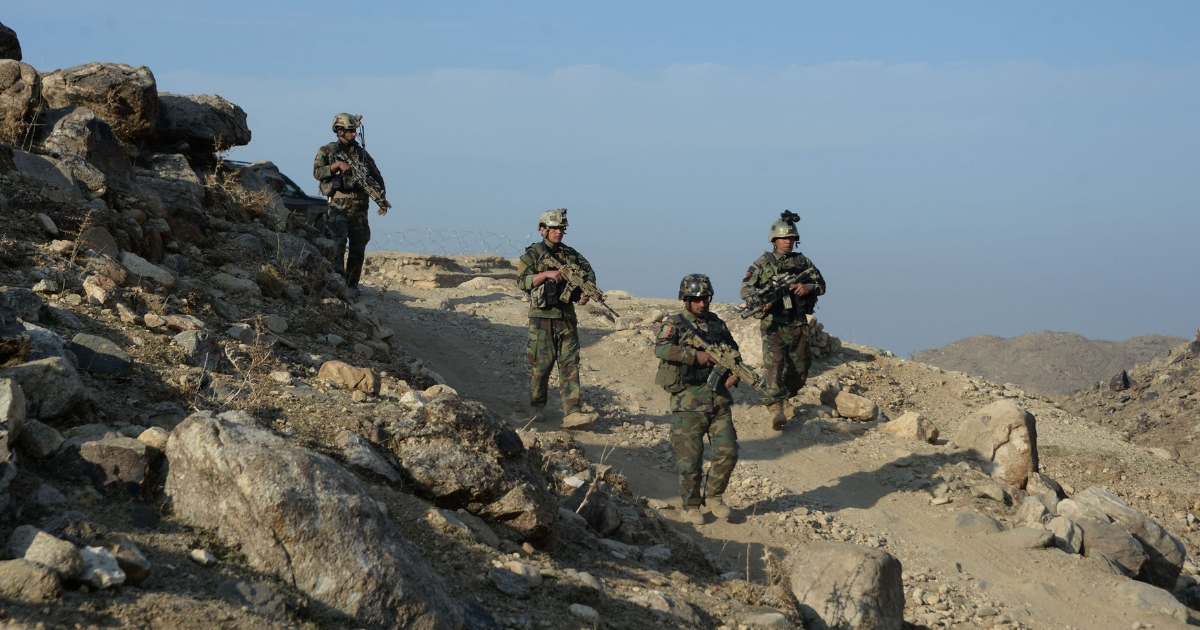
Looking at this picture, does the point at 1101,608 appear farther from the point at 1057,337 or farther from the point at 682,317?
the point at 1057,337

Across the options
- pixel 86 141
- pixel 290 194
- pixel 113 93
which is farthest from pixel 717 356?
pixel 290 194

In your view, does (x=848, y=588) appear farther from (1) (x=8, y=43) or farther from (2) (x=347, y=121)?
(1) (x=8, y=43)

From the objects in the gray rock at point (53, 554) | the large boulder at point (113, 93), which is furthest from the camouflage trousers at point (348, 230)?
the gray rock at point (53, 554)

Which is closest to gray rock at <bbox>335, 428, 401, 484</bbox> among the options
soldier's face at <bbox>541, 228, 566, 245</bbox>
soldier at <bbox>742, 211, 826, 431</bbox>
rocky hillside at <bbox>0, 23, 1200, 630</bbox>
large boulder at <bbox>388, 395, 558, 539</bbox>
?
rocky hillside at <bbox>0, 23, 1200, 630</bbox>

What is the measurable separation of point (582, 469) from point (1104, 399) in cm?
1228

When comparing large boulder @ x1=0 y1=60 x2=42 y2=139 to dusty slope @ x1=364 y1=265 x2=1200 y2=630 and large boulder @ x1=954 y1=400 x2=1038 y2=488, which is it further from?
large boulder @ x1=954 y1=400 x2=1038 y2=488

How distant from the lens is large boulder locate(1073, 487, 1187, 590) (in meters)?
8.00

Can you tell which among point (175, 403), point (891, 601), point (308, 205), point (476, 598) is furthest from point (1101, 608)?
point (308, 205)

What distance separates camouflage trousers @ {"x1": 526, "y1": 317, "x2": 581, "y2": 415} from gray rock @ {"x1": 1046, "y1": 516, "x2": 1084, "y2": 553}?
430 centimetres

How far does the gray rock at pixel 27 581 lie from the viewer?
2.97 m

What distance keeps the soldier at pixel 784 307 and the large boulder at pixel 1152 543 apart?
2.88m

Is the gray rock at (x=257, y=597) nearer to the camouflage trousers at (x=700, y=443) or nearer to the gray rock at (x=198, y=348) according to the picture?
the gray rock at (x=198, y=348)

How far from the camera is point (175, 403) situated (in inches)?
Answer: 209

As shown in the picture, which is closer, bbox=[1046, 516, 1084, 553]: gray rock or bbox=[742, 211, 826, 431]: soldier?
bbox=[1046, 516, 1084, 553]: gray rock
